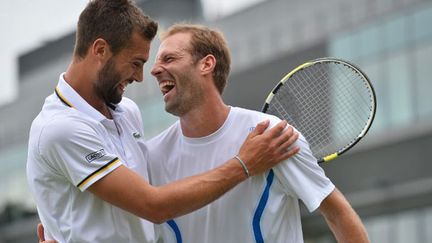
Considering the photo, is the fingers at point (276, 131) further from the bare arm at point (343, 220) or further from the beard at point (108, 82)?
the beard at point (108, 82)

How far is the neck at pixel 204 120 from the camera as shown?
27.7ft

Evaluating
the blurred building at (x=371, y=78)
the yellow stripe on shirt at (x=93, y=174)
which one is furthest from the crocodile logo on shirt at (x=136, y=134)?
the blurred building at (x=371, y=78)

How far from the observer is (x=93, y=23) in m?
7.82

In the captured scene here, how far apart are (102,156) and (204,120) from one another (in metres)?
0.99

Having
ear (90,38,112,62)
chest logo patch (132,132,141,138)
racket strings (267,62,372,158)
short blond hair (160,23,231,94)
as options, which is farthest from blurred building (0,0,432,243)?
ear (90,38,112,62)

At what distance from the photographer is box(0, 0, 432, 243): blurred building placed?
44062 millimetres

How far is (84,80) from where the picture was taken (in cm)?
789

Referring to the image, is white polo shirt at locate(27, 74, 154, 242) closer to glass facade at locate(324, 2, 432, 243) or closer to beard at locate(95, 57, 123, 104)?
beard at locate(95, 57, 123, 104)

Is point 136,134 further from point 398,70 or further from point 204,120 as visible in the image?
point 398,70

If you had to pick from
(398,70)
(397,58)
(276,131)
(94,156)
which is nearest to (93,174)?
(94,156)

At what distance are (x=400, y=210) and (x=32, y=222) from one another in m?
22.4

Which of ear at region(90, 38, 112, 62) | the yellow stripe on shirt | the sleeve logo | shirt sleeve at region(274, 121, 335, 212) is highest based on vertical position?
ear at region(90, 38, 112, 62)

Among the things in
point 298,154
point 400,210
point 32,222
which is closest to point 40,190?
point 298,154

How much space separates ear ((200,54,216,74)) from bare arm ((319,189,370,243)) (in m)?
1.23
